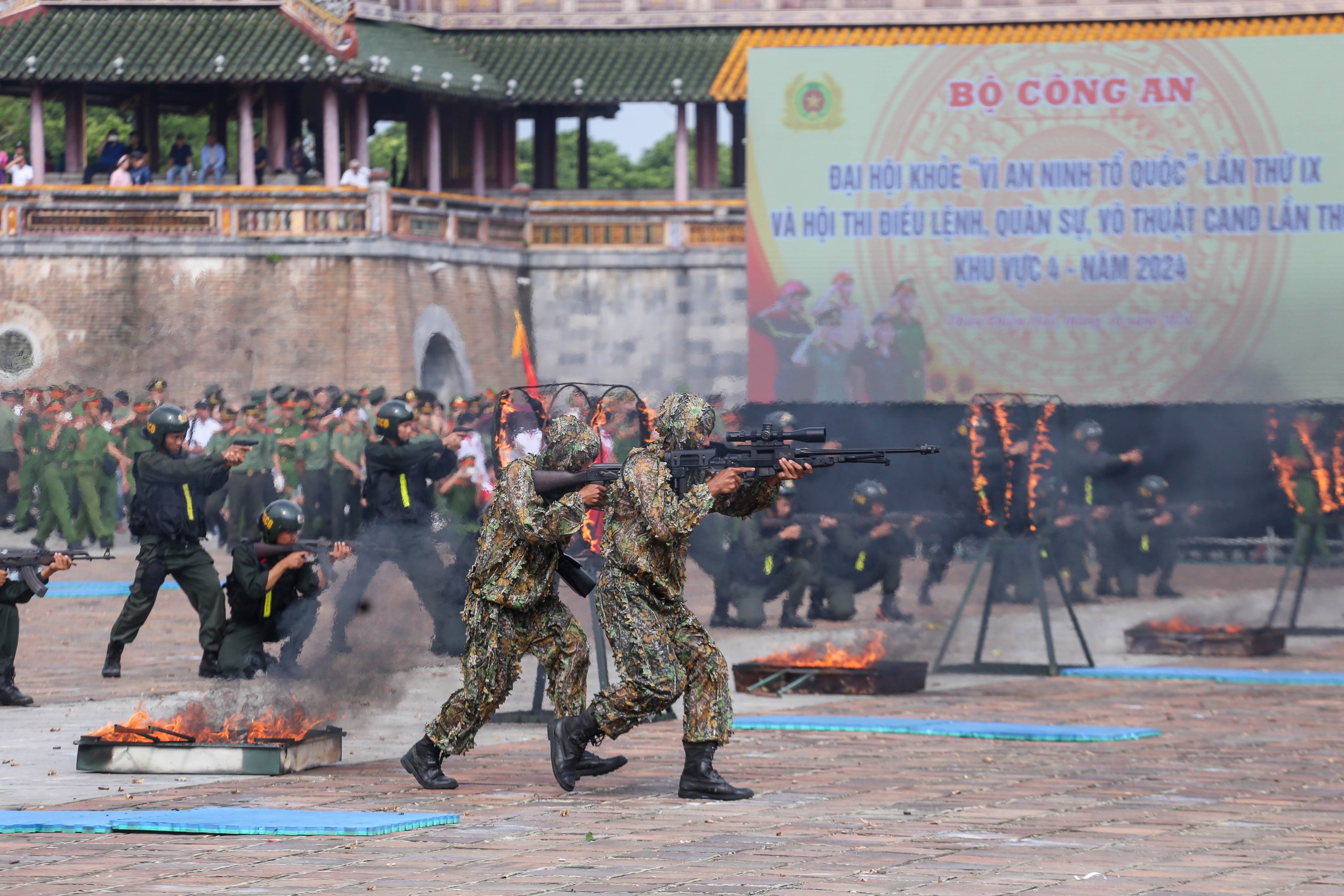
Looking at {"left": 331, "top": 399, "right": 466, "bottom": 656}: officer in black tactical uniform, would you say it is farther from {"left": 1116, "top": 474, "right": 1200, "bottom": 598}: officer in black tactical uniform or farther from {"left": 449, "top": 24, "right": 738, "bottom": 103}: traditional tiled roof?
{"left": 449, "top": 24, "right": 738, "bottom": 103}: traditional tiled roof

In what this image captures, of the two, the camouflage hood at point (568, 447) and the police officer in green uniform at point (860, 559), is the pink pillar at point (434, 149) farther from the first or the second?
the camouflage hood at point (568, 447)

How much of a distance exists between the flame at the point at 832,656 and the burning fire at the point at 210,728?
3955 millimetres

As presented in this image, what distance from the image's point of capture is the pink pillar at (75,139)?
1313 inches

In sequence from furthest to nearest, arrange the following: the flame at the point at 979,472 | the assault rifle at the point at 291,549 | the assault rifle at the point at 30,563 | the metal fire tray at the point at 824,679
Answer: the flame at the point at 979,472, the metal fire tray at the point at 824,679, the assault rifle at the point at 30,563, the assault rifle at the point at 291,549

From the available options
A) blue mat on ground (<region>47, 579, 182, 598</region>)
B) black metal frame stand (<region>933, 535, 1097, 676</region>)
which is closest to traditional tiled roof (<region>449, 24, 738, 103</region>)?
blue mat on ground (<region>47, 579, 182, 598</region>)

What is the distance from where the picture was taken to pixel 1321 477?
60.2ft

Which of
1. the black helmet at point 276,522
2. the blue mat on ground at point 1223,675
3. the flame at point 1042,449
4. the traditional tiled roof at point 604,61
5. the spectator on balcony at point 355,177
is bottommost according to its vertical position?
the blue mat on ground at point 1223,675

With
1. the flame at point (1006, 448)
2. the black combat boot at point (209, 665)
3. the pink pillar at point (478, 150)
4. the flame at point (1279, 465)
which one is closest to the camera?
the black combat boot at point (209, 665)

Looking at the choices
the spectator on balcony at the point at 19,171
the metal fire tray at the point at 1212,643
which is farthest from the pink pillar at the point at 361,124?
the metal fire tray at the point at 1212,643

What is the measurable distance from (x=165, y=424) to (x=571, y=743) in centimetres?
535

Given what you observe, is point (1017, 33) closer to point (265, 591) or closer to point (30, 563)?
point (265, 591)

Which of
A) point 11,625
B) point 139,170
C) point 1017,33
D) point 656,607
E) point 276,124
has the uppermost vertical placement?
point 1017,33

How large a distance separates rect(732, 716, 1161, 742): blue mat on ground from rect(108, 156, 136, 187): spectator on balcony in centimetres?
2164

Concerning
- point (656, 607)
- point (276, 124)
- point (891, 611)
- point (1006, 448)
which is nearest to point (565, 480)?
point (656, 607)
